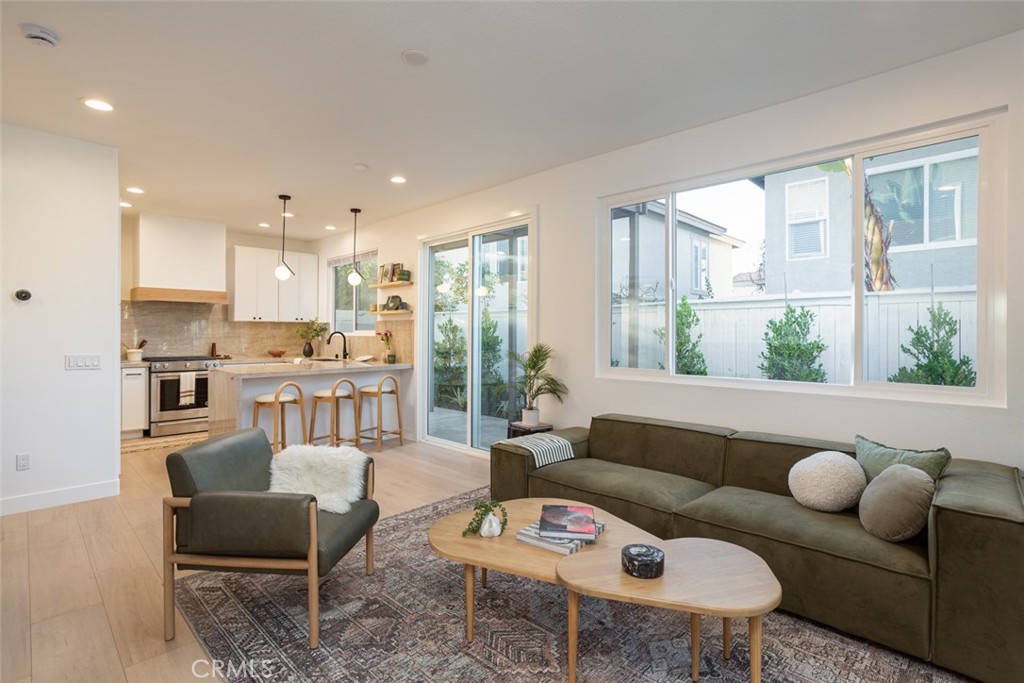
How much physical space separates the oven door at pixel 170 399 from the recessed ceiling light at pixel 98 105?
379 centimetres

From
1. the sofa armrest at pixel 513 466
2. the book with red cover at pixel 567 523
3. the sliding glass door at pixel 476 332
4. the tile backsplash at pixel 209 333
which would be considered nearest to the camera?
the book with red cover at pixel 567 523

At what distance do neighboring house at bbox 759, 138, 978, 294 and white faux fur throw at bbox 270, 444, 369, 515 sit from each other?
2.91 m

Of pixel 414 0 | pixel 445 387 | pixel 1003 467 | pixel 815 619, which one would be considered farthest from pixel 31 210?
pixel 1003 467

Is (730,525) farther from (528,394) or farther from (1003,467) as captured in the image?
(528,394)

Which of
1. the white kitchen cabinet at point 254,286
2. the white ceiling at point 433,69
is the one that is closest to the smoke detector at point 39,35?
the white ceiling at point 433,69

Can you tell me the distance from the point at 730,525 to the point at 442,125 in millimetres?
3164

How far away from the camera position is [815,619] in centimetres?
218

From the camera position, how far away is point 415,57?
106 inches

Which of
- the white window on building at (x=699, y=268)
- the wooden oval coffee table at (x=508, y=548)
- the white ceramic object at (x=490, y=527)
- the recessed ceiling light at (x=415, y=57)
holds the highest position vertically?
the recessed ceiling light at (x=415, y=57)

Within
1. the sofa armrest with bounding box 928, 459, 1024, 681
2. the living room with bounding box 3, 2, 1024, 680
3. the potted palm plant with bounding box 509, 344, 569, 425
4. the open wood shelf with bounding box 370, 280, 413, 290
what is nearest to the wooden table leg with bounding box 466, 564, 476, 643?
Answer: the sofa armrest with bounding box 928, 459, 1024, 681

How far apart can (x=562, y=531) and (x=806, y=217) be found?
2600mm

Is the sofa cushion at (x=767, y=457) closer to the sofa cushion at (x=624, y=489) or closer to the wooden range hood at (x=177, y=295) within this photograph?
the sofa cushion at (x=624, y=489)

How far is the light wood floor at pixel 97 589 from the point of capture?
1.94 meters

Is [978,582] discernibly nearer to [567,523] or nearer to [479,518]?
[567,523]
